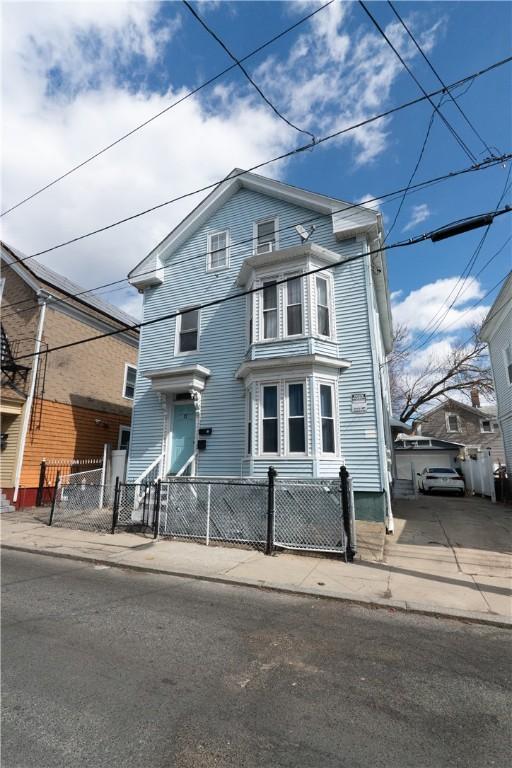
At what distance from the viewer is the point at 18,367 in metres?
14.2

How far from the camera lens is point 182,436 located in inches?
494

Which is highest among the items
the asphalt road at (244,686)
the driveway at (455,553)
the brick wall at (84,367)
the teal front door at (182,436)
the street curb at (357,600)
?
the brick wall at (84,367)

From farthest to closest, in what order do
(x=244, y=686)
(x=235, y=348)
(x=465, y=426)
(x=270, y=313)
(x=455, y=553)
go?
(x=465, y=426), (x=235, y=348), (x=270, y=313), (x=455, y=553), (x=244, y=686)

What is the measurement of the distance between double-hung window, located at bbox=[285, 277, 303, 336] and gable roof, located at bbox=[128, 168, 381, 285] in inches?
89.6

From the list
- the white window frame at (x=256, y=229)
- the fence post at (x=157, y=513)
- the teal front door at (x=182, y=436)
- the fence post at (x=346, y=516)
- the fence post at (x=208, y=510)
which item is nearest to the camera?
the fence post at (x=346, y=516)

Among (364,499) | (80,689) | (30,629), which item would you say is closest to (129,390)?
(364,499)

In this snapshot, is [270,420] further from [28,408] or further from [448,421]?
[448,421]

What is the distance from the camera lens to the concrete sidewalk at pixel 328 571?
532 cm

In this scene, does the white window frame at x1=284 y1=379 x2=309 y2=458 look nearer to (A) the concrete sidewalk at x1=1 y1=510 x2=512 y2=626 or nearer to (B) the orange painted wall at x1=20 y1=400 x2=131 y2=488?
(A) the concrete sidewalk at x1=1 y1=510 x2=512 y2=626

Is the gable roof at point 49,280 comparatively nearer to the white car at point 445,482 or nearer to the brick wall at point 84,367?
the brick wall at point 84,367

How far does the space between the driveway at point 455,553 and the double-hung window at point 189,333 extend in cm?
815

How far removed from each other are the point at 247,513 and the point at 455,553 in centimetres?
421

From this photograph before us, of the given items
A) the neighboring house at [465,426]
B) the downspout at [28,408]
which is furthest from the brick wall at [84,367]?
the neighboring house at [465,426]

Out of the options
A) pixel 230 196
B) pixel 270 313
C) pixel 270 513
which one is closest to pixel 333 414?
pixel 270 313
